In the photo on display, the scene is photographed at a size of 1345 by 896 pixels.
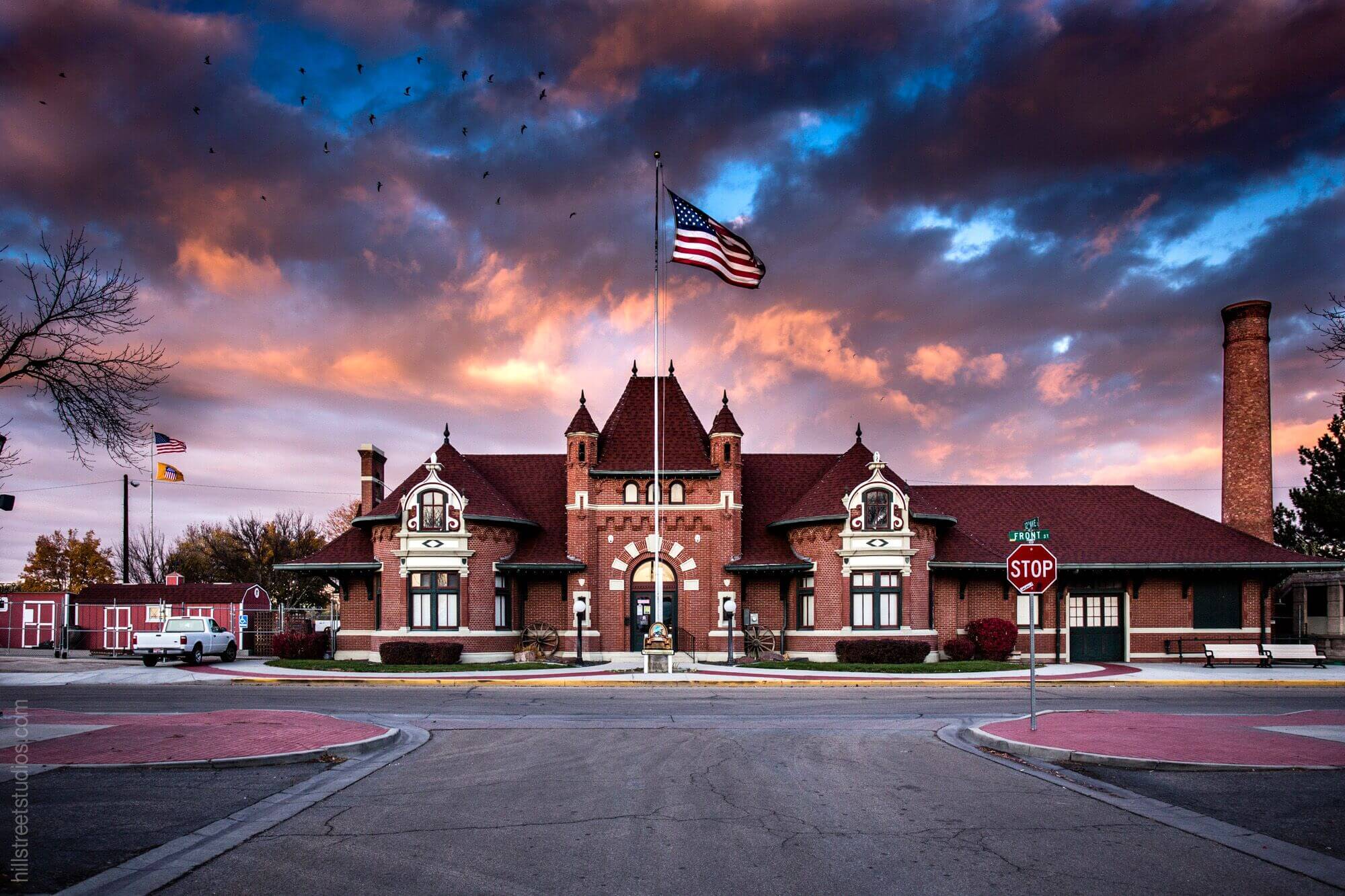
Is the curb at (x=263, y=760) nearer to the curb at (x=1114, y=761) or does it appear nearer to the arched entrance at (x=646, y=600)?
the curb at (x=1114, y=761)

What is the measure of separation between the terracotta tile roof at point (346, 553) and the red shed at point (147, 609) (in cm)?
898

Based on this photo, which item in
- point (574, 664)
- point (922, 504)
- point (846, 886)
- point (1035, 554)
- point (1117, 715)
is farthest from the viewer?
point (922, 504)

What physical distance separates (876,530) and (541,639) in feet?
40.6

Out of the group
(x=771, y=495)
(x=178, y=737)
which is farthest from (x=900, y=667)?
(x=178, y=737)

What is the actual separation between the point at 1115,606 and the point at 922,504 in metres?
8.20

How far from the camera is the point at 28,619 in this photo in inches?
1949

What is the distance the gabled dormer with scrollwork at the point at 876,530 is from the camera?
33.9 metres

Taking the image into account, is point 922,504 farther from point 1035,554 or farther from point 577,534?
point 1035,554

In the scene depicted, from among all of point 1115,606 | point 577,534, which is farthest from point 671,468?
point 1115,606

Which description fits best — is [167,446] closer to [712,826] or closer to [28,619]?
[28,619]

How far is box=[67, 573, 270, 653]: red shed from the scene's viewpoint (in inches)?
1700

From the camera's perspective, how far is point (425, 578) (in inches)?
1363

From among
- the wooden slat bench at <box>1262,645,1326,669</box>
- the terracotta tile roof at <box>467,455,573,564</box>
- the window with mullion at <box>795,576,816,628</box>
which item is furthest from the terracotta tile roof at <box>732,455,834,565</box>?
the wooden slat bench at <box>1262,645,1326,669</box>

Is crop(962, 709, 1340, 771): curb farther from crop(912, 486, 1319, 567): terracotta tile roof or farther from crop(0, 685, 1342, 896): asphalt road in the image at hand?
crop(912, 486, 1319, 567): terracotta tile roof
